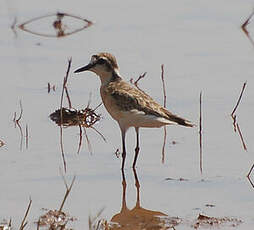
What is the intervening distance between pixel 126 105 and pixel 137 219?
57.4 inches

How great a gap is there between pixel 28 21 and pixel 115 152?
4.56m

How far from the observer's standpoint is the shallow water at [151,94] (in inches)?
314

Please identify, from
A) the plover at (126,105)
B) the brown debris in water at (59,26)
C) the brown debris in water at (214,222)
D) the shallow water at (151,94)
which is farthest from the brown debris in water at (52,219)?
the brown debris in water at (59,26)

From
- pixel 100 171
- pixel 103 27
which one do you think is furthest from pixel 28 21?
pixel 100 171

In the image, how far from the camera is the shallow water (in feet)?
26.2

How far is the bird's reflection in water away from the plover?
0.81 meters

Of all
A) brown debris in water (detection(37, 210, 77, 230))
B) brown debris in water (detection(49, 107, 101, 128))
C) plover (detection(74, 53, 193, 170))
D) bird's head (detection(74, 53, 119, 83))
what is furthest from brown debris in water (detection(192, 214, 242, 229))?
brown debris in water (detection(49, 107, 101, 128))

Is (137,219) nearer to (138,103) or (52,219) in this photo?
(52,219)

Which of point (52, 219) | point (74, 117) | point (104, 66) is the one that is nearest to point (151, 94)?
point (74, 117)

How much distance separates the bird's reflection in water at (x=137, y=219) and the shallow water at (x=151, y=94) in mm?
67

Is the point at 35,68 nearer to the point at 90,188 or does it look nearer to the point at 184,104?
the point at 184,104

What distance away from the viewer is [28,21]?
1314 cm

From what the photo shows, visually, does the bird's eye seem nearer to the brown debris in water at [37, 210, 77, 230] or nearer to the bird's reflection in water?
the bird's reflection in water

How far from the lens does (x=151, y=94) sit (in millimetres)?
10469
